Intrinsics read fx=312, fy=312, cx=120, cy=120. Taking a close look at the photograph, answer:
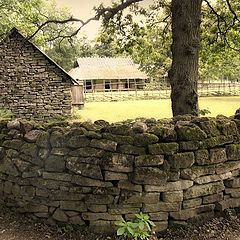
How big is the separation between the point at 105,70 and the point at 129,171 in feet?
138

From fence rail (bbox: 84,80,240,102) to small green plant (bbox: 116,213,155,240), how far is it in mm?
31296

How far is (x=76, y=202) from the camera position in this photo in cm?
433

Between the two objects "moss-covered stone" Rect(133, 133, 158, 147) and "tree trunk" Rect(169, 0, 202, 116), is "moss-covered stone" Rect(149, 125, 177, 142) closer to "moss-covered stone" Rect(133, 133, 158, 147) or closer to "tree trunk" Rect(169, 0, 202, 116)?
"moss-covered stone" Rect(133, 133, 158, 147)

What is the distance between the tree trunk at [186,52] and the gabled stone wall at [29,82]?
494 inches

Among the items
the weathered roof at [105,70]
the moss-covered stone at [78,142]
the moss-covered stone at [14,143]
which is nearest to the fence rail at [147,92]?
the weathered roof at [105,70]

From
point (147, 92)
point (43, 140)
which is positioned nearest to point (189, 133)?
point (43, 140)

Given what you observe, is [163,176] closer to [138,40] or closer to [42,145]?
[42,145]

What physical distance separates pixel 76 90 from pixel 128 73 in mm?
20781

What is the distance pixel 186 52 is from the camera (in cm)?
684

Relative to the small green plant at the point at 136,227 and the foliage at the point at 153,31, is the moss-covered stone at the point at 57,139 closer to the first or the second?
the small green plant at the point at 136,227

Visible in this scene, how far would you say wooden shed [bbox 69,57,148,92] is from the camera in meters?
44.0

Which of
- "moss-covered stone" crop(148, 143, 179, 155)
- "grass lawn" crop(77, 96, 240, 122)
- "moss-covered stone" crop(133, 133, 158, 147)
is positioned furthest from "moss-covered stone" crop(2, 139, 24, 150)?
"grass lawn" crop(77, 96, 240, 122)

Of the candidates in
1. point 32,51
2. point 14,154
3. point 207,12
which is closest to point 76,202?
point 14,154

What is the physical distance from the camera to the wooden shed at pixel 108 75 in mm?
44031
